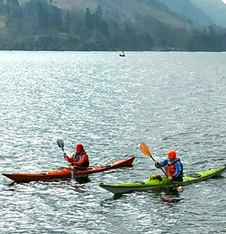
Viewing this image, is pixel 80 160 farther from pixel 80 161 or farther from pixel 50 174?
pixel 50 174

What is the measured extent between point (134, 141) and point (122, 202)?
71.0ft

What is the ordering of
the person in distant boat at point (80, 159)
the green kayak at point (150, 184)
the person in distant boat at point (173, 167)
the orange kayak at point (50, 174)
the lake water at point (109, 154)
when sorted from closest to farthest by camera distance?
the lake water at point (109, 154) → the green kayak at point (150, 184) → the person in distant boat at point (173, 167) → the orange kayak at point (50, 174) → the person in distant boat at point (80, 159)

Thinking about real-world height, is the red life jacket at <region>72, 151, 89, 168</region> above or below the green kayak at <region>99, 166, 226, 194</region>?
above

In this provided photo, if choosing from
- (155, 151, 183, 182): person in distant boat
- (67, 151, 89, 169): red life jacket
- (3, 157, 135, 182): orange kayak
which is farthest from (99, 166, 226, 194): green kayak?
(67, 151, 89, 169): red life jacket

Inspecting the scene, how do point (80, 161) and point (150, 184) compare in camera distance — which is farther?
point (80, 161)

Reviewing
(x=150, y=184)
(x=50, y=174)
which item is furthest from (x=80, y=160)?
(x=150, y=184)

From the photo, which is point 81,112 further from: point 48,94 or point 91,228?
point 91,228

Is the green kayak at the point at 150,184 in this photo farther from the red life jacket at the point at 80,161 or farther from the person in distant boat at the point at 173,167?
the red life jacket at the point at 80,161

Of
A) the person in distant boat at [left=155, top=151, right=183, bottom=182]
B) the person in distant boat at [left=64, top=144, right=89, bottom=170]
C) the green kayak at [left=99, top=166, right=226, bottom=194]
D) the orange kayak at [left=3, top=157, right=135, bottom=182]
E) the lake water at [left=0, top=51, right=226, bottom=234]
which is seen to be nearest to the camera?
the lake water at [left=0, top=51, right=226, bottom=234]

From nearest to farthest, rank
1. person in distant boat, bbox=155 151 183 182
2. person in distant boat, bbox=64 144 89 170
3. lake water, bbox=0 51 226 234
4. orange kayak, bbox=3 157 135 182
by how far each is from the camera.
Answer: lake water, bbox=0 51 226 234 → person in distant boat, bbox=155 151 183 182 → orange kayak, bbox=3 157 135 182 → person in distant boat, bbox=64 144 89 170

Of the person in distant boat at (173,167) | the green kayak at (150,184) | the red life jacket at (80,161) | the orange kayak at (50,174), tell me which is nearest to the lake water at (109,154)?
the green kayak at (150,184)

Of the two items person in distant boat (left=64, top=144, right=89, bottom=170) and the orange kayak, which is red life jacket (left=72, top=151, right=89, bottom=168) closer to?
person in distant boat (left=64, top=144, right=89, bottom=170)

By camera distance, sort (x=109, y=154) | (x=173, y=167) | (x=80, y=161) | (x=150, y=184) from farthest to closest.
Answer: (x=109, y=154)
(x=80, y=161)
(x=173, y=167)
(x=150, y=184)

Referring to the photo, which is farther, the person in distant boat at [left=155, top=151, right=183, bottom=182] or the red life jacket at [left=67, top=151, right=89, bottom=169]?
the red life jacket at [left=67, top=151, right=89, bottom=169]
